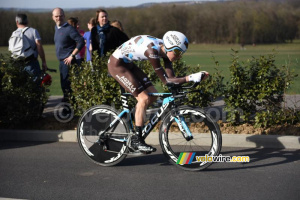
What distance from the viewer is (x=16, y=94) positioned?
788 cm

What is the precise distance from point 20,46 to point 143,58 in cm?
381

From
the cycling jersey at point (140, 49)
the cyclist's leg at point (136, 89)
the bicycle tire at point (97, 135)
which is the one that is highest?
the cycling jersey at point (140, 49)

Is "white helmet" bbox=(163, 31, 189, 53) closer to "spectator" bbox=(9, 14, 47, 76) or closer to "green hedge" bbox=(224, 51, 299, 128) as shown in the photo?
"green hedge" bbox=(224, 51, 299, 128)

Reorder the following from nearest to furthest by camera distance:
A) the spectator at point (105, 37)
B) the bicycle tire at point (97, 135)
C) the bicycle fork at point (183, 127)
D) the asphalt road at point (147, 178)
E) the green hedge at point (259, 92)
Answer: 1. the asphalt road at point (147, 178)
2. the bicycle fork at point (183, 127)
3. the bicycle tire at point (97, 135)
4. the green hedge at point (259, 92)
5. the spectator at point (105, 37)

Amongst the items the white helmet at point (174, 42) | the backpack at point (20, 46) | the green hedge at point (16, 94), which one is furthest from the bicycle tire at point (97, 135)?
the backpack at point (20, 46)

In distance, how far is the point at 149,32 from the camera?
12.1 meters

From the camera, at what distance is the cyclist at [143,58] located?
17.4 ft

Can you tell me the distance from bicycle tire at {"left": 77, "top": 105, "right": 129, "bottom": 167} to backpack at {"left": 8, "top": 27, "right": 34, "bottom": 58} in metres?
2.98

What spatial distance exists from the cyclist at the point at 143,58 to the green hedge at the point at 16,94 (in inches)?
105

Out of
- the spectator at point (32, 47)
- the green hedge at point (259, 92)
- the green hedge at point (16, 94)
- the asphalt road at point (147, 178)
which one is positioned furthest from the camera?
the spectator at point (32, 47)

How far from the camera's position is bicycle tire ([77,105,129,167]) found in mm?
5914

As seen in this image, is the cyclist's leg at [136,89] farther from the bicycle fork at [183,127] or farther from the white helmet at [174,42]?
the white helmet at [174,42]

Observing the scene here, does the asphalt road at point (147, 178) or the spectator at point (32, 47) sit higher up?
the spectator at point (32, 47)

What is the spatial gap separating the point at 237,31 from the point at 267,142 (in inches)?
506
